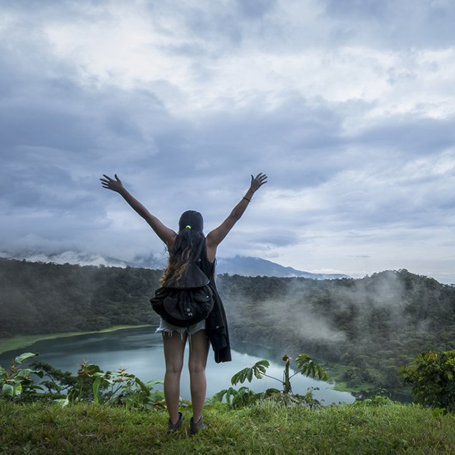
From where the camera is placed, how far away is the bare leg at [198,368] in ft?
11.0

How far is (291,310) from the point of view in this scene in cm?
4788

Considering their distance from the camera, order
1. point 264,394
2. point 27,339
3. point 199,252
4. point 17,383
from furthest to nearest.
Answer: point 27,339, point 264,394, point 17,383, point 199,252

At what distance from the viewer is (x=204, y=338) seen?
11.3 ft

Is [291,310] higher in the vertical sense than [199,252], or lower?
lower

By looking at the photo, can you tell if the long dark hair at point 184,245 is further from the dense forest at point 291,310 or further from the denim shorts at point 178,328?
the dense forest at point 291,310

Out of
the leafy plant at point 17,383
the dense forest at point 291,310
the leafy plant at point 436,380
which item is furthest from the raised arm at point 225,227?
the dense forest at point 291,310

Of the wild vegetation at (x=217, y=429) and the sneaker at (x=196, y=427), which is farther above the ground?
the sneaker at (x=196, y=427)

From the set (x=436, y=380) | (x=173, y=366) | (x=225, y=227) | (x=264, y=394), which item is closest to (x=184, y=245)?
(x=225, y=227)

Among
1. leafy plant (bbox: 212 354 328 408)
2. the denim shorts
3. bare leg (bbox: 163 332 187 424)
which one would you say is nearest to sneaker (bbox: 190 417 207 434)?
bare leg (bbox: 163 332 187 424)

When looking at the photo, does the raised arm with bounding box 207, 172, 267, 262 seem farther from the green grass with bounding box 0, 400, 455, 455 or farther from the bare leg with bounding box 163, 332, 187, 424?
the green grass with bounding box 0, 400, 455, 455

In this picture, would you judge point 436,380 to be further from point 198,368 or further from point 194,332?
point 194,332

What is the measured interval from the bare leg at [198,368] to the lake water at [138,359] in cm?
997

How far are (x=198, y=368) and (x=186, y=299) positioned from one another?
641mm

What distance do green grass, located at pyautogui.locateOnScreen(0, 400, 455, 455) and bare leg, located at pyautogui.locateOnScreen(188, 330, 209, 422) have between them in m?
0.28
